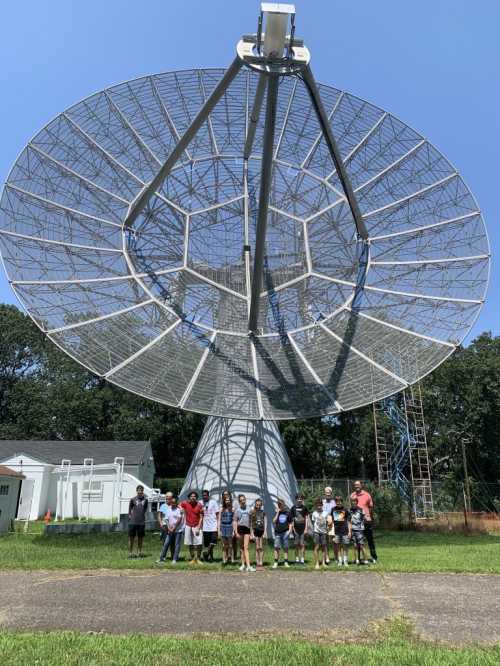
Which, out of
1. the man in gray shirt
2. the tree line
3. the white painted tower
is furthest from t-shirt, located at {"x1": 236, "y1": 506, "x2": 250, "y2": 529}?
the tree line

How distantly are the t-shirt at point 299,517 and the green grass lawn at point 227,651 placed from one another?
8.15 meters

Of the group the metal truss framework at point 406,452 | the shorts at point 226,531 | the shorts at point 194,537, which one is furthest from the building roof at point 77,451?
the shorts at point 226,531

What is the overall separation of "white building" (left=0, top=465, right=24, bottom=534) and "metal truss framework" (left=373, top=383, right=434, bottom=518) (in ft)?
84.6

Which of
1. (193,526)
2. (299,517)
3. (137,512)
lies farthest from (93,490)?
(299,517)

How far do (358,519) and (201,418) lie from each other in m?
47.8

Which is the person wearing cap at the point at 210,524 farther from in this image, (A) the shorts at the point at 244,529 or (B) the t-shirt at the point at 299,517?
(B) the t-shirt at the point at 299,517

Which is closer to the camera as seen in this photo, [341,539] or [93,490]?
[341,539]

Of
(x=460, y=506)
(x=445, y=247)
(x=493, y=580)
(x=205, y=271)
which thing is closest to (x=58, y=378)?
(x=460, y=506)

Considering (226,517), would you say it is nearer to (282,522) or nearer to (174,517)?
(174,517)

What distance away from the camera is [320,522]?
47.4 feet

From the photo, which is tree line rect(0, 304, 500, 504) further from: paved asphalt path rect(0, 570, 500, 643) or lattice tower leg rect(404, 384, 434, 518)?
paved asphalt path rect(0, 570, 500, 643)

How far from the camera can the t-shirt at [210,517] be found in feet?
49.3

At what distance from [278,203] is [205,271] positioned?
463 centimetres

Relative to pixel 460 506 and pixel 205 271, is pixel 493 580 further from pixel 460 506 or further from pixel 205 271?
pixel 460 506
